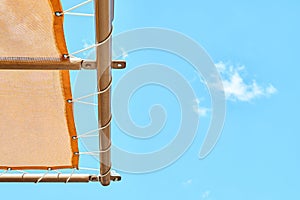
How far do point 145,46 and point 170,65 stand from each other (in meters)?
0.29

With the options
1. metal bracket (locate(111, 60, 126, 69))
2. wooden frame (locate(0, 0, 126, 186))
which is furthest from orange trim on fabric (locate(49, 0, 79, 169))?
metal bracket (locate(111, 60, 126, 69))

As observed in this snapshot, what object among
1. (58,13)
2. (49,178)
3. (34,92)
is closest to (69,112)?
(34,92)

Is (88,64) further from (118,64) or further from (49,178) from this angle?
(49,178)

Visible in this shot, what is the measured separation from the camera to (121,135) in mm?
2611

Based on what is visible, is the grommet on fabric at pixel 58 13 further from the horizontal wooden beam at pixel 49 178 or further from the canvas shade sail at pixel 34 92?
the horizontal wooden beam at pixel 49 178

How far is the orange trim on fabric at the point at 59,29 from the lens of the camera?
167cm

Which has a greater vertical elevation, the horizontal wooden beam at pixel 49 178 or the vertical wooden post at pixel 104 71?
the vertical wooden post at pixel 104 71

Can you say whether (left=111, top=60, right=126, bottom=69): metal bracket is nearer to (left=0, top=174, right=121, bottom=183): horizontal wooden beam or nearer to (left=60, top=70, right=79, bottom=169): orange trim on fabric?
(left=60, top=70, right=79, bottom=169): orange trim on fabric

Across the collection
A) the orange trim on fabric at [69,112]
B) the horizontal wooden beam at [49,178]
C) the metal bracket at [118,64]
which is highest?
the metal bracket at [118,64]

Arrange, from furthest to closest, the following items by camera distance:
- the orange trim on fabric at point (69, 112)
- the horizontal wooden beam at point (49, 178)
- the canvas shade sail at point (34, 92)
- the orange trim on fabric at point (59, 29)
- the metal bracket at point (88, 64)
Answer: the horizontal wooden beam at point (49, 178) → the orange trim on fabric at point (69, 112) → the metal bracket at point (88, 64) → the canvas shade sail at point (34, 92) → the orange trim on fabric at point (59, 29)

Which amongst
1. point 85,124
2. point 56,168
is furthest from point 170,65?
point 56,168

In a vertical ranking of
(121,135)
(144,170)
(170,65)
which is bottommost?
(144,170)

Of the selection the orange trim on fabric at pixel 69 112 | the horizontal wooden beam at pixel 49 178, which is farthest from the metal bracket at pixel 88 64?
the horizontal wooden beam at pixel 49 178

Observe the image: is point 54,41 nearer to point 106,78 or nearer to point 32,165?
point 106,78
